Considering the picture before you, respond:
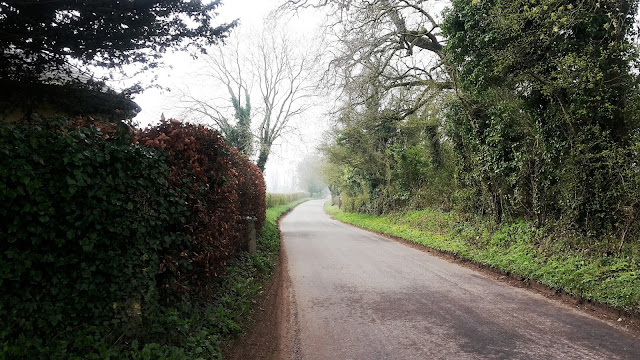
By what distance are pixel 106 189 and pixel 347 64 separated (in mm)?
10040

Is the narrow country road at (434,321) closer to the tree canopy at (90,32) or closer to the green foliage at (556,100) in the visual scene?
the green foliage at (556,100)

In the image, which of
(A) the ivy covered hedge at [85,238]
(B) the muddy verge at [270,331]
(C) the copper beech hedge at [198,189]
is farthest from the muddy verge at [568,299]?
(A) the ivy covered hedge at [85,238]

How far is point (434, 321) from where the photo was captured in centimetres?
513

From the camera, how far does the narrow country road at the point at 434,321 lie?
13.8 ft

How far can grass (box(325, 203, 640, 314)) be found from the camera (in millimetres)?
5652

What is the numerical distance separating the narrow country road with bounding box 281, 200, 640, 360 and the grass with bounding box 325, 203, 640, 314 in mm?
520

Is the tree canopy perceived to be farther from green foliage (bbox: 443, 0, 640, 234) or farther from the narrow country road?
green foliage (bbox: 443, 0, 640, 234)

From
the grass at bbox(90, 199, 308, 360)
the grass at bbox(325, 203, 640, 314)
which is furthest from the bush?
the grass at bbox(325, 203, 640, 314)

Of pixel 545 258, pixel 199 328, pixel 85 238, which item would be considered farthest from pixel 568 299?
pixel 85 238

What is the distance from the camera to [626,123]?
7.09m

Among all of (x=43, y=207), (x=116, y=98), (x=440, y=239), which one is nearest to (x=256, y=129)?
(x=440, y=239)

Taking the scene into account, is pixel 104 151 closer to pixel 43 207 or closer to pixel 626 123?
pixel 43 207

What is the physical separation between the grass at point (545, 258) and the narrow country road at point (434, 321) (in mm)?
520

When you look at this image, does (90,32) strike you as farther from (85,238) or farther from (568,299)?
(568,299)
